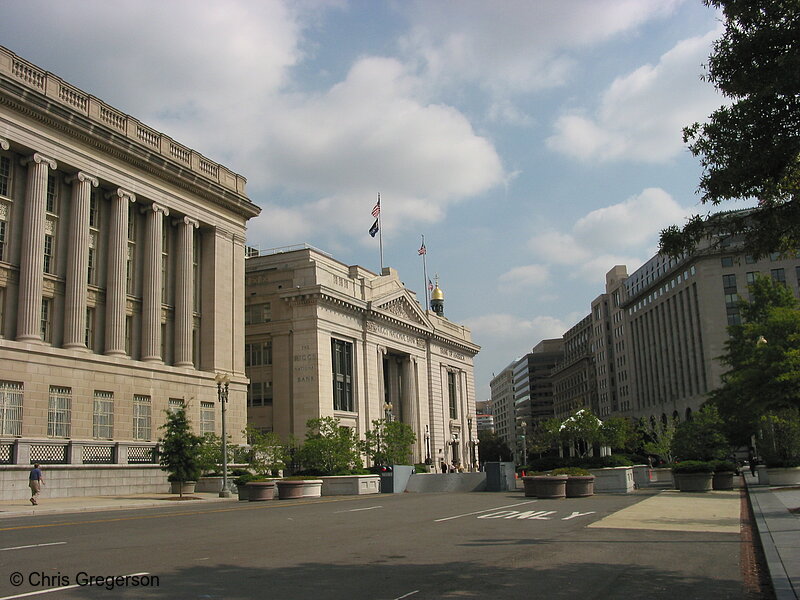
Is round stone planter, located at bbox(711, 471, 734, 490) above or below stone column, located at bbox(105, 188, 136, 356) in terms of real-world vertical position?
below

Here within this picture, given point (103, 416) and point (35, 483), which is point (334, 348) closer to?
point (103, 416)

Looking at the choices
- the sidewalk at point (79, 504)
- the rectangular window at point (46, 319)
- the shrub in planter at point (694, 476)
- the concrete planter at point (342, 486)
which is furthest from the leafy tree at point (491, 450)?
the sidewalk at point (79, 504)

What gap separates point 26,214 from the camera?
130 feet

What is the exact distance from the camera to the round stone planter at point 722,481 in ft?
121

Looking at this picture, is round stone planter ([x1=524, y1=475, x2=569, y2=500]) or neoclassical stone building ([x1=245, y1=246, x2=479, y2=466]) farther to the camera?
neoclassical stone building ([x1=245, y1=246, x2=479, y2=466])

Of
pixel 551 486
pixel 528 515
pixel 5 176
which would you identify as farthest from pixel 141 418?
pixel 528 515

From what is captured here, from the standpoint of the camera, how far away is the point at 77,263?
4188 centimetres

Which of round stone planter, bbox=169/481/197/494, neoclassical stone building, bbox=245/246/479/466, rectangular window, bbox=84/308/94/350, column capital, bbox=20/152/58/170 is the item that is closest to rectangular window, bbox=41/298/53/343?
rectangular window, bbox=84/308/94/350

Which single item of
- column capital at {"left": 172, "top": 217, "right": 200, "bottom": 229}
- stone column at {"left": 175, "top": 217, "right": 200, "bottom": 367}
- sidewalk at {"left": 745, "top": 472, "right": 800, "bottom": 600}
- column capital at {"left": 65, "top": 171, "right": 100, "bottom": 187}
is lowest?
sidewalk at {"left": 745, "top": 472, "right": 800, "bottom": 600}

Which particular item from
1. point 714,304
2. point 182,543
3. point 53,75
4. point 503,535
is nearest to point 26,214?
point 53,75

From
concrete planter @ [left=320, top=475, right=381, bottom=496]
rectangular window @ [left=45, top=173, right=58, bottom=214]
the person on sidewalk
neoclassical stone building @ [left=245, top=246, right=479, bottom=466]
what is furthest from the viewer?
neoclassical stone building @ [left=245, top=246, right=479, bottom=466]

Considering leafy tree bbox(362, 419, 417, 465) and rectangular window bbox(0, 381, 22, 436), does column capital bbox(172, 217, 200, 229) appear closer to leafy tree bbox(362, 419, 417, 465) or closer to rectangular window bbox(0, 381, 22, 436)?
rectangular window bbox(0, 381, 22, 436)

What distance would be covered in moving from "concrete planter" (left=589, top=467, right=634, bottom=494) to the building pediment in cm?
3863

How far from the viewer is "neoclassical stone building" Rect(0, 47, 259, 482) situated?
38656 millimetres
